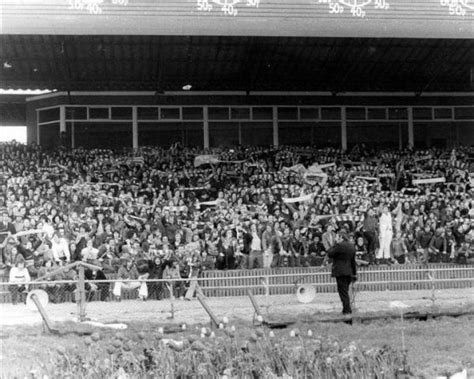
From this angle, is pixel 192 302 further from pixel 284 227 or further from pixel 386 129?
pixel 386 129

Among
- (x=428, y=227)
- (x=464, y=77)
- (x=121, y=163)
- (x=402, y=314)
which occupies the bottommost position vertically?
(x=402, y=314)

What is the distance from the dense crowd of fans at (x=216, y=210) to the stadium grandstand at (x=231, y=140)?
0.07 m

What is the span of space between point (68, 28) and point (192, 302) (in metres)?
12.5

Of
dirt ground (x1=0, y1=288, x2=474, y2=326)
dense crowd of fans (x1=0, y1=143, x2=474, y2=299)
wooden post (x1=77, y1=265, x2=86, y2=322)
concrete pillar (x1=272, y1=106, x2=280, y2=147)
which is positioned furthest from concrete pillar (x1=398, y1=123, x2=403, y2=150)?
wooden post (x1=77, y1=265, x2=86, y2=322)

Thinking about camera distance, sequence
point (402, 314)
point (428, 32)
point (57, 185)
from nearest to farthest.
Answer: point (402, 314)
point (57, 185)
point (428, 32)

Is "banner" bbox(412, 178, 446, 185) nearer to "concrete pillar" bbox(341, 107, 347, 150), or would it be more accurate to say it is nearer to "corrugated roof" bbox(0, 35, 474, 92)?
"corrugated roof" bbox(0, 35, 474, 92)

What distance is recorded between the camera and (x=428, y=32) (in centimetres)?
2886

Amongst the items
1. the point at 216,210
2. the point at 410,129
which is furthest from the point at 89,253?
the point at 410,129

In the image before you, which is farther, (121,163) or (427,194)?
(121,163)

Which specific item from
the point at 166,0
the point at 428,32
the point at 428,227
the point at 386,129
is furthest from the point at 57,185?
the point at 386,129

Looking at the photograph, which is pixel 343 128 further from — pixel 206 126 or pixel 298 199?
pixel 298 199

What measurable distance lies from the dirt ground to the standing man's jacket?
3.05 feet

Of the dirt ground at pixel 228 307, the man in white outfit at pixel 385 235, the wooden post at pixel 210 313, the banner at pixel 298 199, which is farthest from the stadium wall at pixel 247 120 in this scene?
the wooden post at pixel 210 313

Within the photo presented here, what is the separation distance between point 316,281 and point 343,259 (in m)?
3.30
